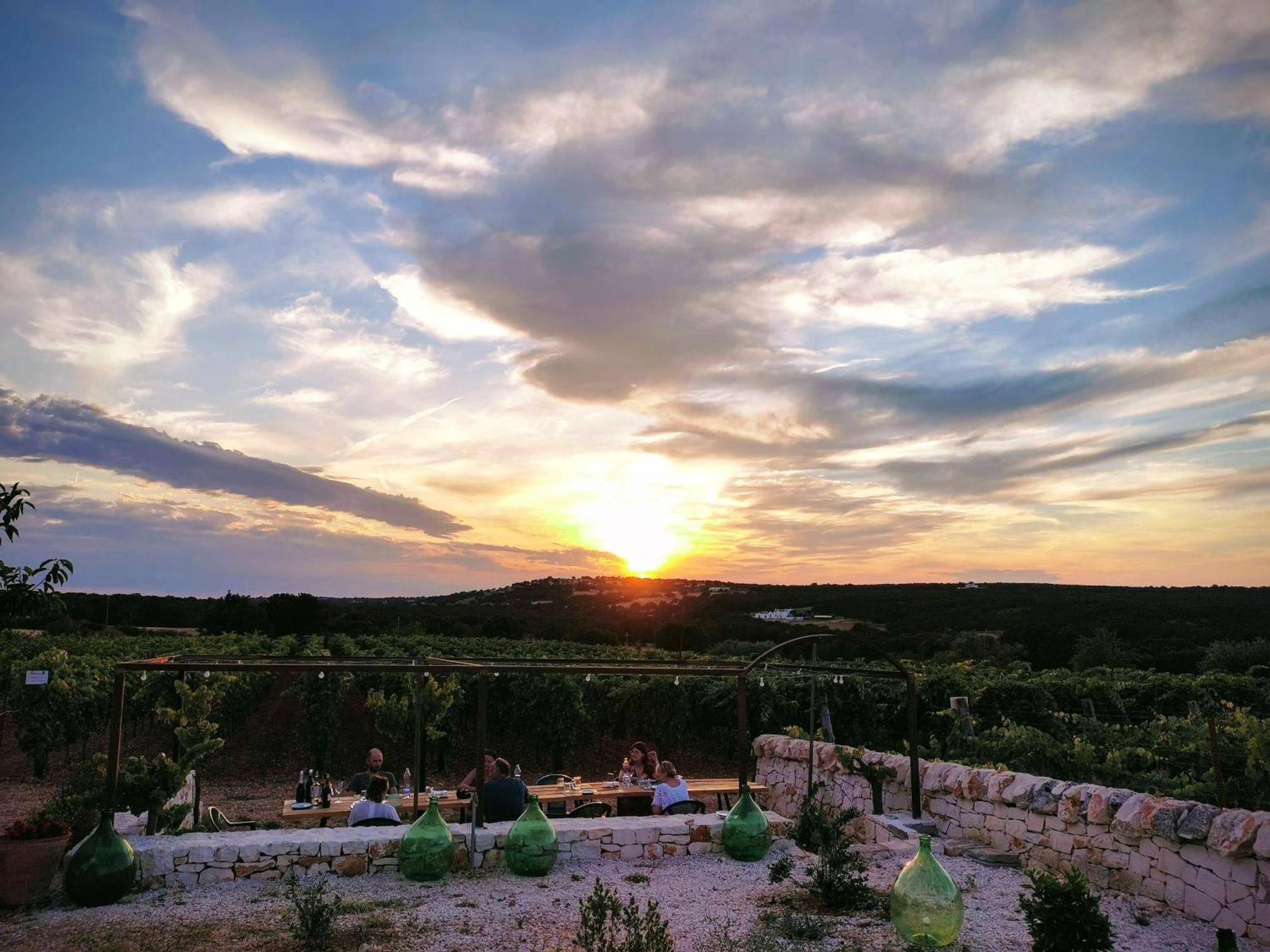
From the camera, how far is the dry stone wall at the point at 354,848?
699 cm

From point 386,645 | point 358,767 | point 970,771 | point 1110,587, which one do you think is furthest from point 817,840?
point 1110,587

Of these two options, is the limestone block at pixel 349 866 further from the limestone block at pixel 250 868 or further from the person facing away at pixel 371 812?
the person facing away at pixel 371 812

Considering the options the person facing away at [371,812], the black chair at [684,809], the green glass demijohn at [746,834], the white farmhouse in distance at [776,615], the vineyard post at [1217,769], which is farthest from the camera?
the white farmhouse in distance at [776,615]

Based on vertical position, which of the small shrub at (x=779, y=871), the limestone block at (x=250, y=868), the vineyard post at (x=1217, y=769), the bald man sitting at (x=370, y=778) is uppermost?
the vineyard post at (x=1217, y=769)

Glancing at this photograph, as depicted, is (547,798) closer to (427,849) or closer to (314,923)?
(427,849)

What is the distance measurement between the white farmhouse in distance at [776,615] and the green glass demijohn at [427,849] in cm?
3919

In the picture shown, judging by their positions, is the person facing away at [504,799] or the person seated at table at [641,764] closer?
the person facing away at [504,799]

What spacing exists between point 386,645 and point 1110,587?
42.9 metres

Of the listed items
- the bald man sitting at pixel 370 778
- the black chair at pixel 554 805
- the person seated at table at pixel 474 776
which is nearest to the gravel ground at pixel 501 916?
the person seated at table at pixel 474 776

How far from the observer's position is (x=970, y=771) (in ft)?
27.9

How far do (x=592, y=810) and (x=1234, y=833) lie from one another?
6.25 m

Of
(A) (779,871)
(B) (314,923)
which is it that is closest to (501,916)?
(B) (314,923)

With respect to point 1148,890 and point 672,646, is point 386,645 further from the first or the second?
point 1148,890

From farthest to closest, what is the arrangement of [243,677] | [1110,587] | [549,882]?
[1110,587], [243,677], [549,882]
